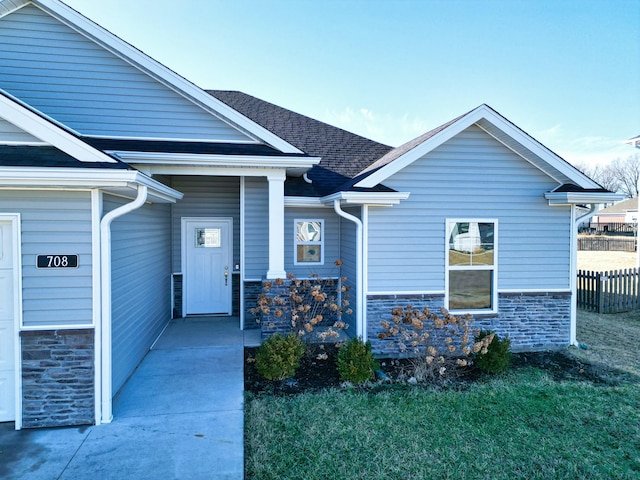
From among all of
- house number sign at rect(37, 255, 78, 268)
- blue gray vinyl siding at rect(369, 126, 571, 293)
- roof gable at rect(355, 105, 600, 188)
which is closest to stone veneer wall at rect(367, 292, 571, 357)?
blue gray vinyl siding at rect(369, 126, 571, 293)

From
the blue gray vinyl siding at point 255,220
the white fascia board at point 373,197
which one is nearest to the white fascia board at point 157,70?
the blue gray vinyl siding at point 255,220

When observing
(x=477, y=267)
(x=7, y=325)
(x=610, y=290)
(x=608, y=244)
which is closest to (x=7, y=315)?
(x=7, y=325)

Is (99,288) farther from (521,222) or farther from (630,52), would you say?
(630,52)

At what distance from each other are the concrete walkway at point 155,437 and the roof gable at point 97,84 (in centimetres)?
429

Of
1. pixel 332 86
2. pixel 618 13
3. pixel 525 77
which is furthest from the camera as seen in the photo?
pixel 332 86

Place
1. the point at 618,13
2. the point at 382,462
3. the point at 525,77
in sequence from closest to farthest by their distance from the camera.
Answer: the point at 382,462 → the point at 618,13 → the point at 525,77

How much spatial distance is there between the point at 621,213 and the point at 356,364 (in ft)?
180

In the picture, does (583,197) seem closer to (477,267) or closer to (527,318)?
(477,267)

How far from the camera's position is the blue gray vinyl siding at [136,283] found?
510 cm

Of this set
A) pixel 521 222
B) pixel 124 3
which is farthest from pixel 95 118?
pixel 521 222

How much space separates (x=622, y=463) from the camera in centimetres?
380

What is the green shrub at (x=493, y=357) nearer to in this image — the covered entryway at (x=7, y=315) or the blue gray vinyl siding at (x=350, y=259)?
the blue gray vinyl siding at (x=350, y=259)

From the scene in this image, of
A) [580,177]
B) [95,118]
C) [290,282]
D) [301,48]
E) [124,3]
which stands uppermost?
[301,48]

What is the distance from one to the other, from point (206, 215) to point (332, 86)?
12.4 m
